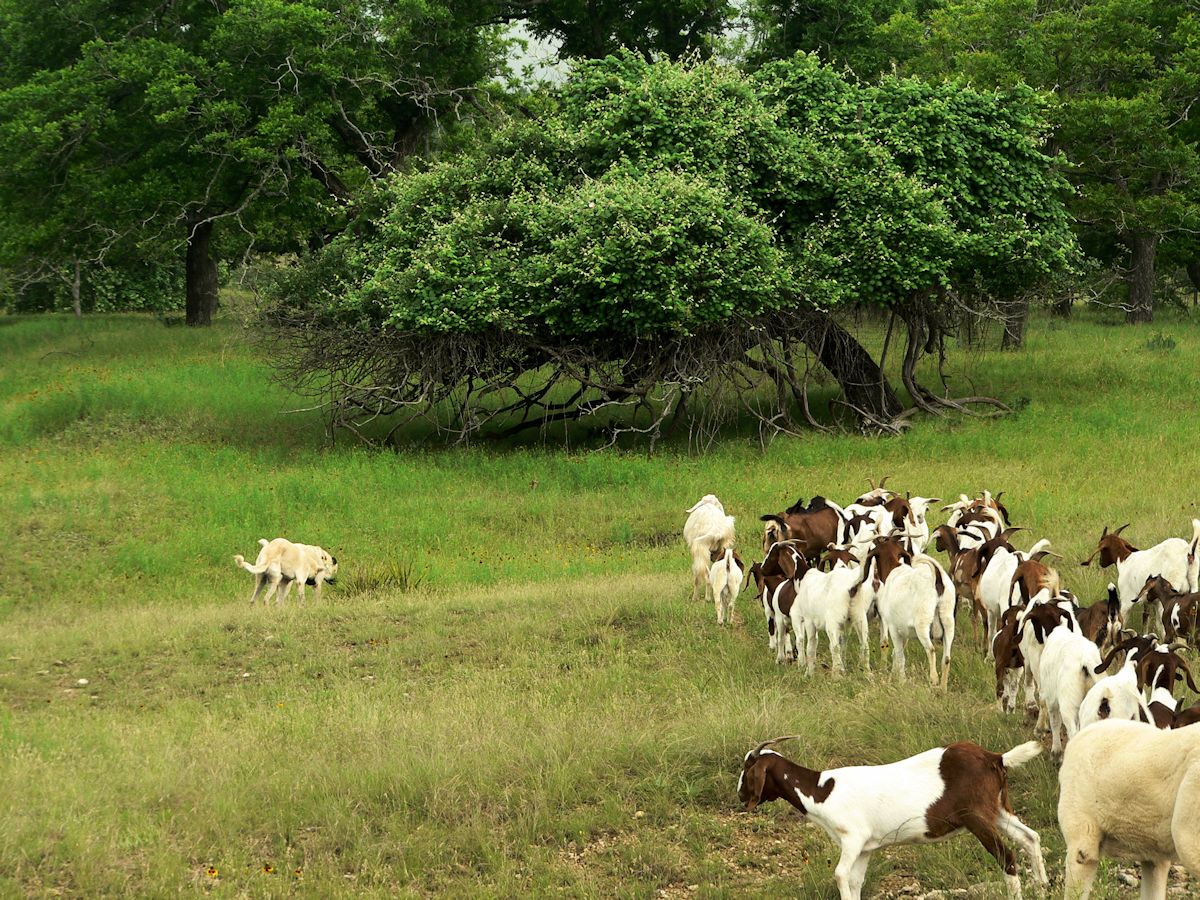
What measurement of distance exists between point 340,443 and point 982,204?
13023mm

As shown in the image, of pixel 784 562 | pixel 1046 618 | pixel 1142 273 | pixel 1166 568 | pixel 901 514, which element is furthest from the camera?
pixel 1142 273

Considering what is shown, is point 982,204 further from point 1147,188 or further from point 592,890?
point 592,890

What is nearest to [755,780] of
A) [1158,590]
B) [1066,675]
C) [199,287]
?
[1066,675]

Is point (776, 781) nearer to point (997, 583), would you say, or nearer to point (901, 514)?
point (997, 583)

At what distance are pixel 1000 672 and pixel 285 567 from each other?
8.84 m

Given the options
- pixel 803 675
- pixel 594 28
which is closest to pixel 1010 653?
pixel 803 675

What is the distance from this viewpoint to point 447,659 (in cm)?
1207

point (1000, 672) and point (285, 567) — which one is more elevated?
point (1000, 672)

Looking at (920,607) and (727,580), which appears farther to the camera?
(727,580)

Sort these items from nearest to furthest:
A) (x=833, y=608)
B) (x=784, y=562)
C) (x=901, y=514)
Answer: (x=833, y=608)
(x=784, y=562)
(x=901, y=514)

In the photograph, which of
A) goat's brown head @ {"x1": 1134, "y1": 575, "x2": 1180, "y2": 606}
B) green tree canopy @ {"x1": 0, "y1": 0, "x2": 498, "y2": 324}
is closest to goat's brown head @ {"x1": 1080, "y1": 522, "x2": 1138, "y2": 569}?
goat's brown head @ {"x1": 1134, "y1": 575, "x2": 1180, "y2": 606}

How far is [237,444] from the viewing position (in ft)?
77.7

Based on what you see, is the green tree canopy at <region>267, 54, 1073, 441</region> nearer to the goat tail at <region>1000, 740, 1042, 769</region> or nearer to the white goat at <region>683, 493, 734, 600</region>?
the white goat at <region>683, 493, 734, 600</region>

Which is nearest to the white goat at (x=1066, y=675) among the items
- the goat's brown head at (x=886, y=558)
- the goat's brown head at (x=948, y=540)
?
the goat's brown head at (x=886, y=558)
